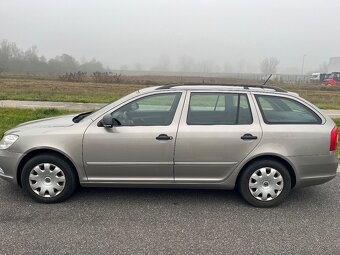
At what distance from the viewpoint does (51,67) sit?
72312mm

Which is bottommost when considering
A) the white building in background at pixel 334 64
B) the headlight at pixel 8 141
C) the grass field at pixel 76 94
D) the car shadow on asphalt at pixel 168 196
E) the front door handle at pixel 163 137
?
the car shadow on asphalt at pixel 168 196

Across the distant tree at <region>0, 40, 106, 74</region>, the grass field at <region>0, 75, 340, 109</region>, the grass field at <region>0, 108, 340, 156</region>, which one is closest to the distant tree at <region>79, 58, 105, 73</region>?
the distant tree at <region>0, 40, 106, 74</region>

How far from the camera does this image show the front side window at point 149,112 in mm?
3717

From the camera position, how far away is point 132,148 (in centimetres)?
362

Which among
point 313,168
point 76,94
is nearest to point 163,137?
point 313,168

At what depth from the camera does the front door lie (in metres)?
3.61

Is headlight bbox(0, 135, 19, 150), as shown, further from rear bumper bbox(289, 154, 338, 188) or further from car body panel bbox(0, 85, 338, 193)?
rear bumper bbox(289, 154, 338, 188)

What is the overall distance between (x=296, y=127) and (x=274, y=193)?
857 mm

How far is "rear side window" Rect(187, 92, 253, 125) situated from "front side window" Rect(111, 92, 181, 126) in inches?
9.4

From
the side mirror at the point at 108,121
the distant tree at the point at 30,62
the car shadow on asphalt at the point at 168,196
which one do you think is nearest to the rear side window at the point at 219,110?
the side mirror at the point at 108,121

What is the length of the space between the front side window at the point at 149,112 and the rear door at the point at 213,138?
7.1 inches

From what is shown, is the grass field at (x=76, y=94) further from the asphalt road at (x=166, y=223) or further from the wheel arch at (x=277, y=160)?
the wheel arch at (x=277, y=160)

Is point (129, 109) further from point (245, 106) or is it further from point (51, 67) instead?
point (51, 67)

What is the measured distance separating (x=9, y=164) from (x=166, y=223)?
2052 millimetres
